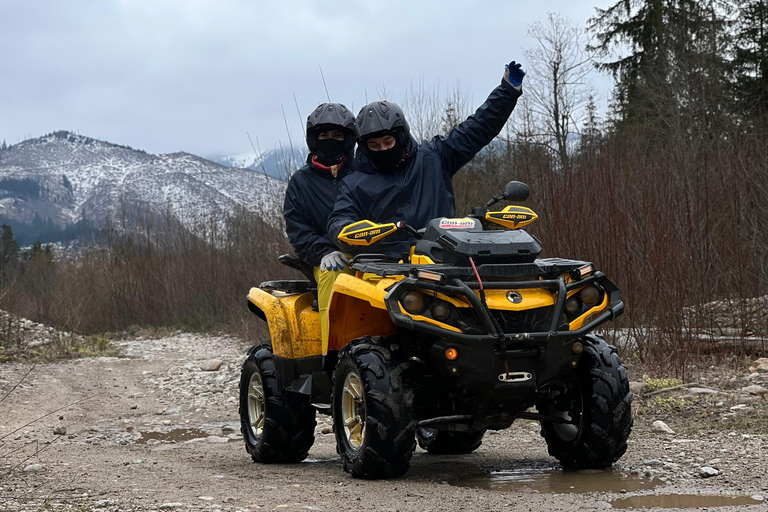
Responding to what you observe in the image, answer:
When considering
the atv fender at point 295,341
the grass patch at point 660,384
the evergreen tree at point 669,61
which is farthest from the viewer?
the evergreen tree at point 669,61

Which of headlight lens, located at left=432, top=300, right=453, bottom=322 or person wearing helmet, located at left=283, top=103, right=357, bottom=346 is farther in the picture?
person wearing helmet, located at left=283, top=103, right=357, bottom=346

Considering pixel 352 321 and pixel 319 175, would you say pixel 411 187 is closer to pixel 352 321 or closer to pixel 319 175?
pixel 352 321

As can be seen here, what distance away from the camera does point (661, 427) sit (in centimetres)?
702

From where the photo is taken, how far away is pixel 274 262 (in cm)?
2006

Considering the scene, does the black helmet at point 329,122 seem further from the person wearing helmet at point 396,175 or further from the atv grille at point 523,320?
the atv grille at point 523,320

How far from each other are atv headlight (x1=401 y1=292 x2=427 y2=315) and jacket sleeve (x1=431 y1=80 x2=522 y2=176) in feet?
5.11

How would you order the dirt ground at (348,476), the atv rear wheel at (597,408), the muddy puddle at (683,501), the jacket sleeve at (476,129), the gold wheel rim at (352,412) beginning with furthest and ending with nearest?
the jacket sleeve at (476,129) → the gold wheel rim at (352,412) → the atv rear wheel at (597,408) → the dirt ground at (348,476) → the muddy puddle at (683,501)

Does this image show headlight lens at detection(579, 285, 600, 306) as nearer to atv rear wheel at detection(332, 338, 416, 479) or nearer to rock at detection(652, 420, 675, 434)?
atv rear wheel at detection(332, 338, 416, 479)

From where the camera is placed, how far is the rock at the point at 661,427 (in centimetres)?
689

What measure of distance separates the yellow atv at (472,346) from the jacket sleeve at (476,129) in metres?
0.78

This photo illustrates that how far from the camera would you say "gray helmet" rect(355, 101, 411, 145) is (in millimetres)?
5918

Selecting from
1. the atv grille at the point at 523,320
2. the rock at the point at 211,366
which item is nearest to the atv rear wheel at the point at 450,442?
the atv grille at the point at 523,320

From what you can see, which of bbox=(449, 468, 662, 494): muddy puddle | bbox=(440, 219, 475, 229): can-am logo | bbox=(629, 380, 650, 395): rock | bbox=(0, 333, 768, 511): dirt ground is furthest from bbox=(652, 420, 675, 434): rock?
bbox=(440, 219, 475, 229): can-am logo

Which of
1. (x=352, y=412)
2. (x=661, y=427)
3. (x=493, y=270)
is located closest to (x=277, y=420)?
(x=352, y=412)
